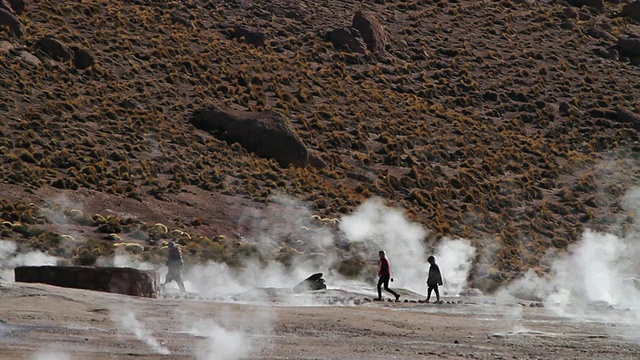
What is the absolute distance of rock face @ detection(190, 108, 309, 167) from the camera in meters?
45.1

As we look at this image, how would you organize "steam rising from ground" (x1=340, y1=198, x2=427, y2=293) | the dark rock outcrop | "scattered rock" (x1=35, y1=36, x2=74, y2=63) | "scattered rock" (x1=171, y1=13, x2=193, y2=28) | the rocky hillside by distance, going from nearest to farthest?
"steam rising from ground" (x1=340, y1=198, x2=427, y2=293), the rocky hillside, "scattered rock" (x1=35, y1=36, x2=74, y2=63), the dark rock outcrop, "scattered rock" (x1=171, y1=13, x2=193, y2=28)

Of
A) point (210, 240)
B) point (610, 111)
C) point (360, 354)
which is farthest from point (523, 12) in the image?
point (360, 354)

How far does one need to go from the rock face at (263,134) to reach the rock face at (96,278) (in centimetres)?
2352

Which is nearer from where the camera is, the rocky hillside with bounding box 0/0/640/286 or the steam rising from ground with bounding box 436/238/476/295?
the steam rising from ground with bounding box 436/238/476/295

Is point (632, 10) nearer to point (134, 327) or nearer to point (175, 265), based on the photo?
point (175, 265)

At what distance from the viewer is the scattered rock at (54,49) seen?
47.5 meters

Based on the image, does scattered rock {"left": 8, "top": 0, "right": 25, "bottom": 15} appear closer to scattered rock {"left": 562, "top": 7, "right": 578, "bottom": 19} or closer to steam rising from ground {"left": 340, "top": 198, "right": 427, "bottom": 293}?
steam rising from ground {"left": 340, "top": 198, "right": 427, "bottom": 293}

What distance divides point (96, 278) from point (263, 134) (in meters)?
24.4

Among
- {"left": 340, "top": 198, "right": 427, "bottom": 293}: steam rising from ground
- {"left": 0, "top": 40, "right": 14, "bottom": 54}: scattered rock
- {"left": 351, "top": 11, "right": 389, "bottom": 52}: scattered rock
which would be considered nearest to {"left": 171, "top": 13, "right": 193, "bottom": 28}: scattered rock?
{"left": 351, "top": 11, "right": 389, "bottom": 52}: scattered rock

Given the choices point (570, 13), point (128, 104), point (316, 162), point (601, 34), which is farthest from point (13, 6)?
point (570, 13)

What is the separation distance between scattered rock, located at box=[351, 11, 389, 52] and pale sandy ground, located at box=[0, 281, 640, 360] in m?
39.1

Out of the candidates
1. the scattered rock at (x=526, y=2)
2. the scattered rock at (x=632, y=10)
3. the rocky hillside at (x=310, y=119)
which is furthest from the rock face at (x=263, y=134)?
the scattered rock at (x=632, y=10)

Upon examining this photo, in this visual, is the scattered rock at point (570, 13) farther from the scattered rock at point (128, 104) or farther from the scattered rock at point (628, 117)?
the scattered rock at point (128, 104)

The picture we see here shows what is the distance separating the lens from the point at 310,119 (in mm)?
50500
